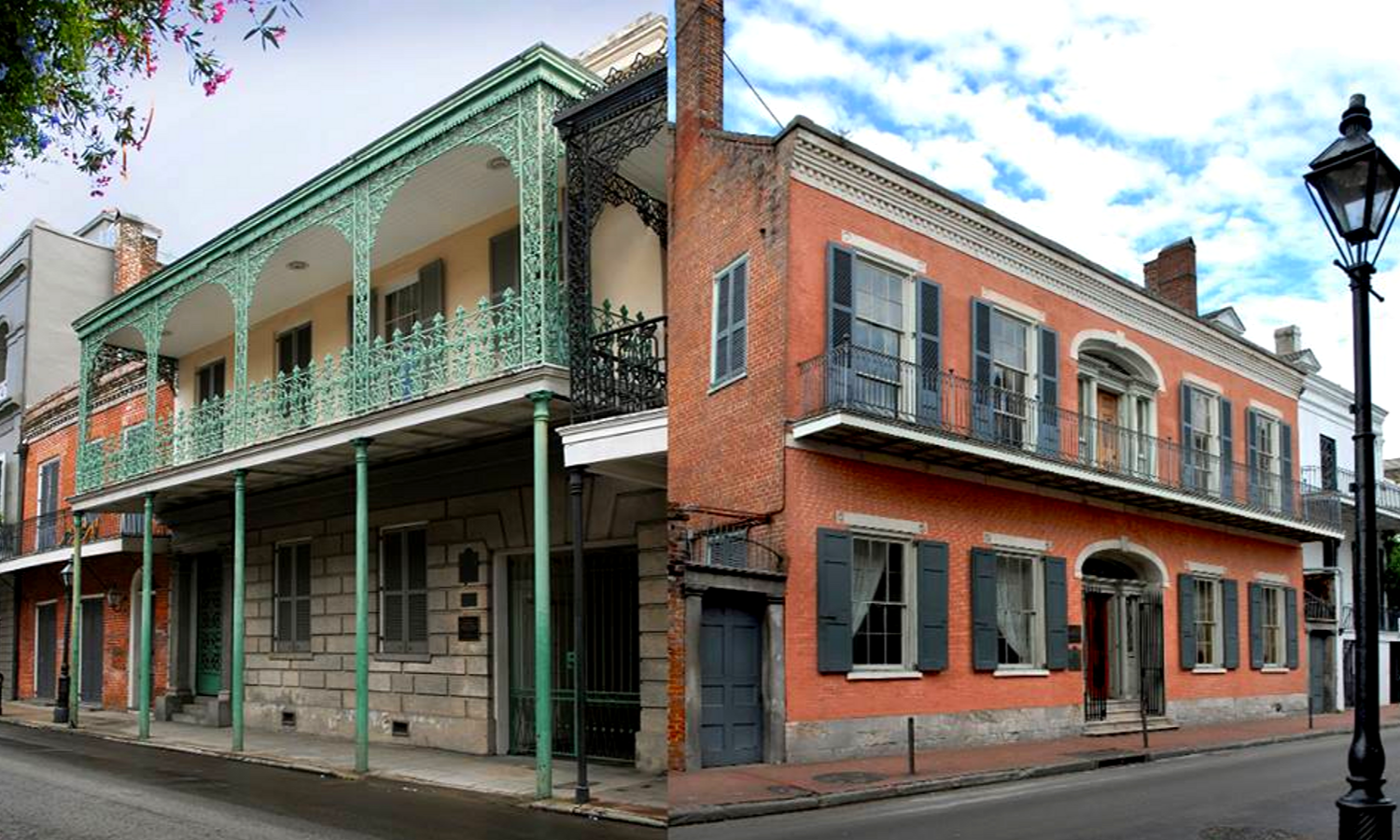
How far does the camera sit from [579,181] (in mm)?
11594

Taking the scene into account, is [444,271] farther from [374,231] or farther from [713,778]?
[713,778]

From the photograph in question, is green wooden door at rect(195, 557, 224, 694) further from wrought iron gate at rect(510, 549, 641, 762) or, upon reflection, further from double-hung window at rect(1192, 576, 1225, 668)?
double-hung window at rect(1192, 576, 1225, 668)

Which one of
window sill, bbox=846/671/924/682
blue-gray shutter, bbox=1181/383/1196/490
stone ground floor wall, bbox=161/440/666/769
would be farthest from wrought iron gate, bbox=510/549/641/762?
blue-gray shutter, bbox=1181/383/1196/490

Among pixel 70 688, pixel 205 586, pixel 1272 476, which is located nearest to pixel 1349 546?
pixel 1272 476

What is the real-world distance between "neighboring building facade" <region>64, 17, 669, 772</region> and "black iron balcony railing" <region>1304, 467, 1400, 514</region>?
17.6 m

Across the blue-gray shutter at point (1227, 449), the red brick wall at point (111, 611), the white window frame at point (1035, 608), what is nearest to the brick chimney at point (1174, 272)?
the blue-gray shutter at point (1227, 449)

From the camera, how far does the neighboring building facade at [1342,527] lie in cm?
2534

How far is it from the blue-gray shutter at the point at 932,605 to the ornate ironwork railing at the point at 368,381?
508 centimetres

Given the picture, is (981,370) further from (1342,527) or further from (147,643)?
(1342,527)

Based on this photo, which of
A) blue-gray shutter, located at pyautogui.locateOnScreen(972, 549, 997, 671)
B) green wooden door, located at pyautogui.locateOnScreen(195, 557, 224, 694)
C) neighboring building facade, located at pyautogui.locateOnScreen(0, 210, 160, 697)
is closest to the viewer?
blue-gray shutter, located at pyautogui.locateOnScreen(972, 549, 997, 671)

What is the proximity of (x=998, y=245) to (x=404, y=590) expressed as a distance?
350 inches

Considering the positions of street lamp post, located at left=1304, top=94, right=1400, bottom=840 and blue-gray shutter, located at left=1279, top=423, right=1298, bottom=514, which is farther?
blue-gray shutter, located at left=1279, top=423, right=1298, bottom=514

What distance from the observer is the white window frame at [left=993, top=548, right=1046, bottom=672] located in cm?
1568

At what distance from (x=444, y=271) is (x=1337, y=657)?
829 inches
